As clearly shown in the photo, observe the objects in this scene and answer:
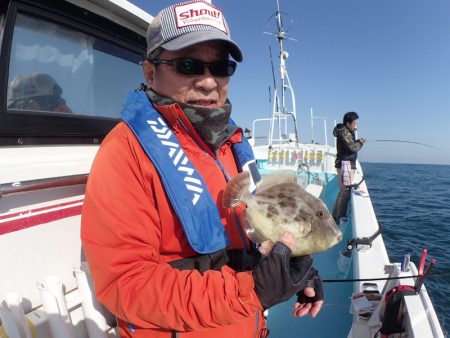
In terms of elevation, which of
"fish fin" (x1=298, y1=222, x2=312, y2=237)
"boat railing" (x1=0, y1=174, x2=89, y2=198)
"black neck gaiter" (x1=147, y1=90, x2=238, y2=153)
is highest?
"black neck gaiter" (x1=147, y1=90, x2=238, y2=153)

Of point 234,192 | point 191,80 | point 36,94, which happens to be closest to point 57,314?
point 234,192

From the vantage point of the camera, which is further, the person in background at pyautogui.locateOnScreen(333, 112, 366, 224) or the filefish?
the person in background at pyautogui.locateOnScreen(333, 112, 366, 224)

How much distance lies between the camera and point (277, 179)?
1.91 meters

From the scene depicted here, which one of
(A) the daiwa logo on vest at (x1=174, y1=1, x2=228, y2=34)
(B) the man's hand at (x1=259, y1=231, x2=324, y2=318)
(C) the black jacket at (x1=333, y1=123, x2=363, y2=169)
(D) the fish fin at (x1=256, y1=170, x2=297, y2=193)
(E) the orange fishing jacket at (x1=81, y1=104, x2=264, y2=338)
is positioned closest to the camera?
(E) the orange fishing jacket at (x1=81, y1=104, x2=264, y2=338)

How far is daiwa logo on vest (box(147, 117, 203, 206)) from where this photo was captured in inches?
64.4

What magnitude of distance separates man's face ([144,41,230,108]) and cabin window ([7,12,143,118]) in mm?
886

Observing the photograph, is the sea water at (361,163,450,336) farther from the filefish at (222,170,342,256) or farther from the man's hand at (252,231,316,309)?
the man's hand at (252,231,316,309)

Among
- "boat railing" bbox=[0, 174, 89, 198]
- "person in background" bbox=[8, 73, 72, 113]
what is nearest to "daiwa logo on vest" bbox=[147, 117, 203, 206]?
"boat railing" bbox=[0, 174, 89, 198]

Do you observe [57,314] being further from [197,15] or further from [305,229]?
[197,15]

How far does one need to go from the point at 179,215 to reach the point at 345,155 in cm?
684

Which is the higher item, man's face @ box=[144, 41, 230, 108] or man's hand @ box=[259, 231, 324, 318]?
man's face @ box=[144, 41, 230, 108]

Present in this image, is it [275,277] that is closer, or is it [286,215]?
[275,277]

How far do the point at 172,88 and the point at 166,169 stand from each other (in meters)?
0.51

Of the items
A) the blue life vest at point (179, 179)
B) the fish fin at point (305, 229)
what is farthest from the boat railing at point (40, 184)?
the fish fin at point (305, 229)
